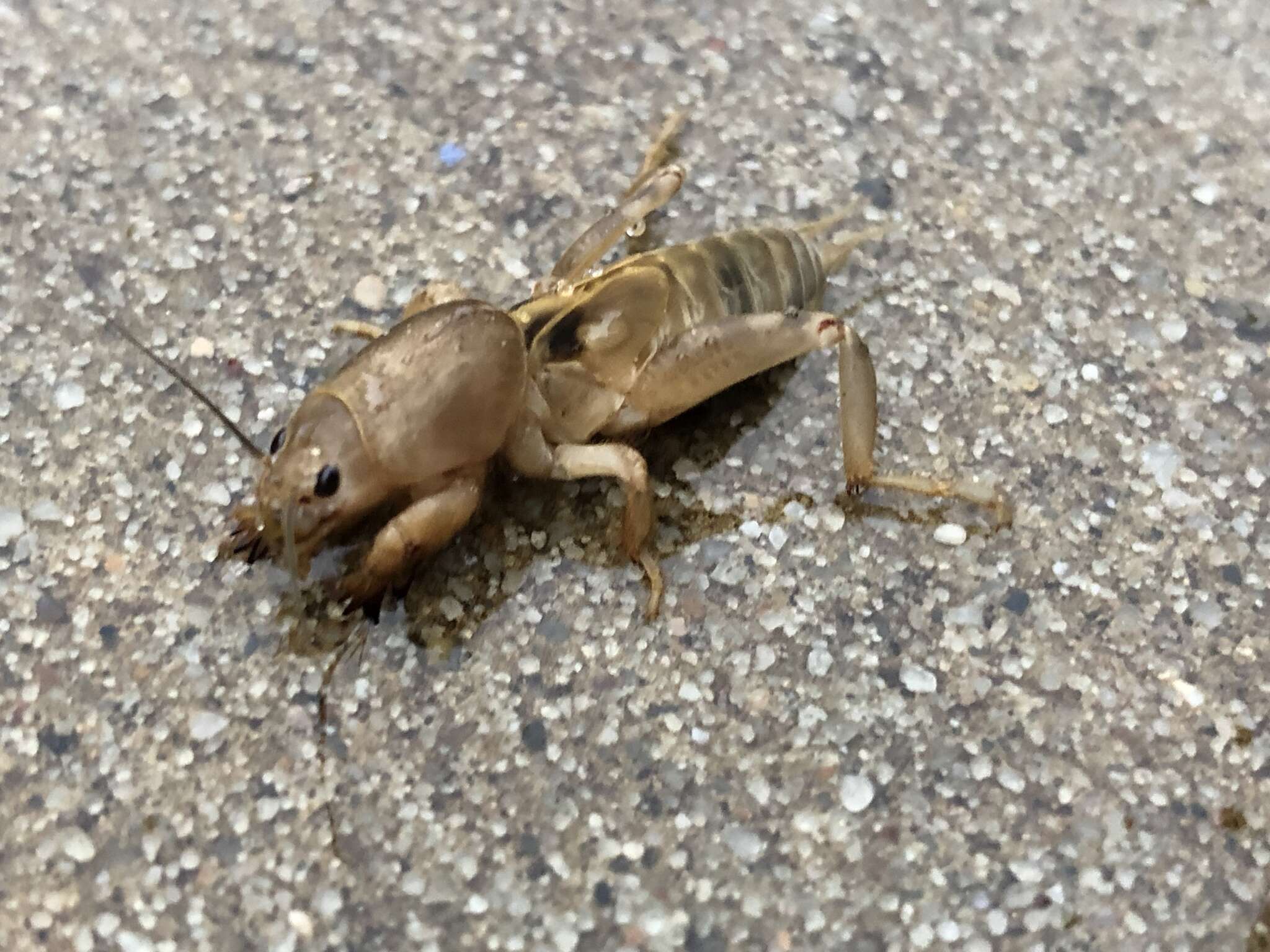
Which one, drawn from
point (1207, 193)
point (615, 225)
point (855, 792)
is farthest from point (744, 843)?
point (1207, 193)

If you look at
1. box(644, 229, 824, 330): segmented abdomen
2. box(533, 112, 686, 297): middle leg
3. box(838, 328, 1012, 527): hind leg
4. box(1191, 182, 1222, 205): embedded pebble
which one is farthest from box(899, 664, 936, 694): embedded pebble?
box(1191, 182, 1222, 205): embedded pebble

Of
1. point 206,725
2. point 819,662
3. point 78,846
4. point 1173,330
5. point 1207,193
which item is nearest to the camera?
point 78,846

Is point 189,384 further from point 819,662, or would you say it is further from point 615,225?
point 819,662

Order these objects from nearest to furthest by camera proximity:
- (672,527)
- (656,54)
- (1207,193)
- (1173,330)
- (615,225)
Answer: (672,527), (615,225), (1173,330), (1207,193), (656,54)

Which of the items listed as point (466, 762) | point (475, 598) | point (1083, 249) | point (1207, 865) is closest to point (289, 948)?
point (466, 762)

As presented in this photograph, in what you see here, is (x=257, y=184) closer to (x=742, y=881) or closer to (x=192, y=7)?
(x=192, y=7)

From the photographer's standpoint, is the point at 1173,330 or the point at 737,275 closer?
the point at 737,275

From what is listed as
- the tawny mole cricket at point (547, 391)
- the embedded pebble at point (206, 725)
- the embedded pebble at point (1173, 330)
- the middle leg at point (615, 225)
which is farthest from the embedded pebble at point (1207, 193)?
the embedded pebble at point (206, 725)
